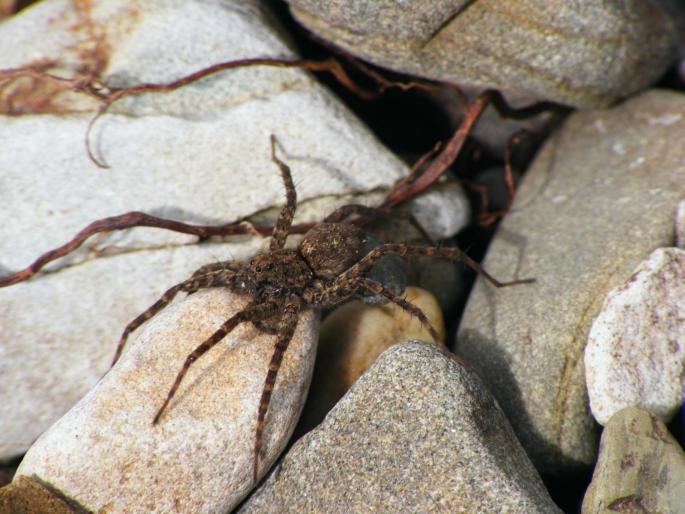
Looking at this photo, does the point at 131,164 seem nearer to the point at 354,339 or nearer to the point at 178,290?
the point at 178,290

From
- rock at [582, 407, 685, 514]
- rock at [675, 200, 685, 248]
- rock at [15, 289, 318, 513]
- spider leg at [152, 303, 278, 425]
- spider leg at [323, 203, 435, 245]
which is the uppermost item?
rock at [675, 200, 685, 248]

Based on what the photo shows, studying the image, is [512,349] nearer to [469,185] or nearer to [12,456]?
[469,185]

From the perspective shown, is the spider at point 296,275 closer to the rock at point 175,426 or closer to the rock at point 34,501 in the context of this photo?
the rock at point 175,426

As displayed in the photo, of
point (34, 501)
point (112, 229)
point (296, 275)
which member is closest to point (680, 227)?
point (296, 275)

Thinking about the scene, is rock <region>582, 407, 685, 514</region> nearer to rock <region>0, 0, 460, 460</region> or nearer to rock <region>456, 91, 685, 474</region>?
rock <region>456, 91, 685, 474</region>

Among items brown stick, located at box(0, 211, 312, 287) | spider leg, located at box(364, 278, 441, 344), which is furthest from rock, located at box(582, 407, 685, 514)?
brown stick, located at box(0, 211, 312, 287)

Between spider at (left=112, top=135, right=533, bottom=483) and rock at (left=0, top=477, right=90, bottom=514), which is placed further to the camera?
spider at (left=112, top=135, right=533, bottom=483)
